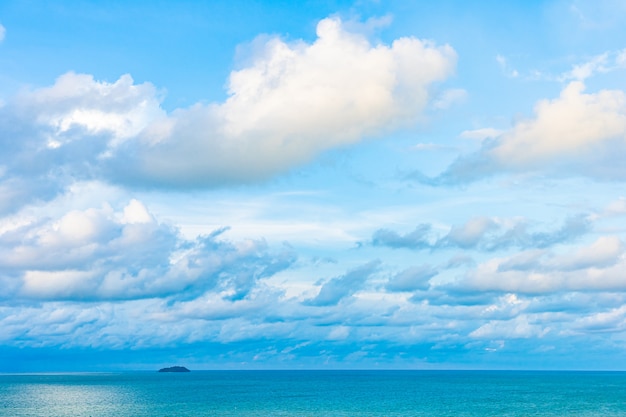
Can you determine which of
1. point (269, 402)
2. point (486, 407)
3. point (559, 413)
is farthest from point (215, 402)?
point (559, 413)

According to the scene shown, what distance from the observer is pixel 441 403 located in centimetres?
19325

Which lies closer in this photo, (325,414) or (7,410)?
(325,414)

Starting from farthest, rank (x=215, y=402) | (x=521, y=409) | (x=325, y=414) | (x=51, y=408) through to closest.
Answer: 1. (x=215, y=402)
2. (x=51, y=408)
3. (x=521, y=409)
4. (x=325, y=414)

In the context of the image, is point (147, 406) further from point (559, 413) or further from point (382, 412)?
point (559, 413)

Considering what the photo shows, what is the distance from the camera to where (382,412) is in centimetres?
15962

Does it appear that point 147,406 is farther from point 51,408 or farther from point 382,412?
point 382,412

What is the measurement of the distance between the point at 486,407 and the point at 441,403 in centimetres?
2081

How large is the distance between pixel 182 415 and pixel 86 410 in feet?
115

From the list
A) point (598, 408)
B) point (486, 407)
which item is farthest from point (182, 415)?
point (598, 408)

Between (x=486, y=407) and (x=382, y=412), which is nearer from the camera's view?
(x=382, y=412)

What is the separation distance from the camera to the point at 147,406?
183250 mm

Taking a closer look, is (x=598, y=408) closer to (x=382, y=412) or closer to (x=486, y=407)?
(x=486, y=407)

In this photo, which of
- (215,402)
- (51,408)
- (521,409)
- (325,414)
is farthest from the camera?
(215,402)

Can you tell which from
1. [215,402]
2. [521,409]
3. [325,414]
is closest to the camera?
[325,414]
